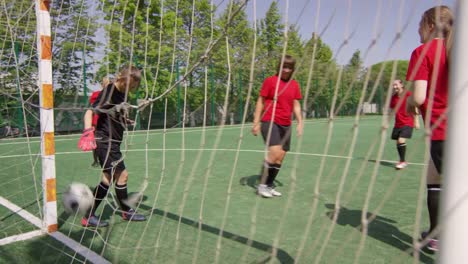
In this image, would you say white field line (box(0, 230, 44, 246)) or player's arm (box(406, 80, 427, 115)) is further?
white field line (box(0, 230, 44, 246))

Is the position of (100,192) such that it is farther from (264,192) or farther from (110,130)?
(264,192)

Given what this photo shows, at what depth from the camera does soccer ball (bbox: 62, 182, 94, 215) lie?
3576 mm

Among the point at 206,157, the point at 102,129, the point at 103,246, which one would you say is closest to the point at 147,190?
the point at 102,129

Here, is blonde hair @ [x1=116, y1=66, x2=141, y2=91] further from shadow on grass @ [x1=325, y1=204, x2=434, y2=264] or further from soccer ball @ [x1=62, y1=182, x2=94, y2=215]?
shadow on grass @ [x1=325, y1=204, x2=434, y2=264]

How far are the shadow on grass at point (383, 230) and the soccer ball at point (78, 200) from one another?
2.43 meters

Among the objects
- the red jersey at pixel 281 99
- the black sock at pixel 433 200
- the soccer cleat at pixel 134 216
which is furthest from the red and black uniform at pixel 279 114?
the black sock at pixel 433 200

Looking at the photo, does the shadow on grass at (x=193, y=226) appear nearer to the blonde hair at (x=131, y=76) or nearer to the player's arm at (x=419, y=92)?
the blonde hair at (x=131, y=76)

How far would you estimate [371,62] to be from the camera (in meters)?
1.67

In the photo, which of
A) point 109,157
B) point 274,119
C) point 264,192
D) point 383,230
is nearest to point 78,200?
point 109,157

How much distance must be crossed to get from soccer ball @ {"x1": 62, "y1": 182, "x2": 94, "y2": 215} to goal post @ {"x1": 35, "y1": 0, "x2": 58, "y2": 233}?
0.28 m

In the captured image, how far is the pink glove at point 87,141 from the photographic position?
3346 mm

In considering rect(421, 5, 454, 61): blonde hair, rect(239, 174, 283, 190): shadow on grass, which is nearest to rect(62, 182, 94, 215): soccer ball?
rect(239, 174, 283, 190): shadow on grass

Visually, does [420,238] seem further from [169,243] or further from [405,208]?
[169,243]

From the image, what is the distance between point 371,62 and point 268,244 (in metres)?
1.84
